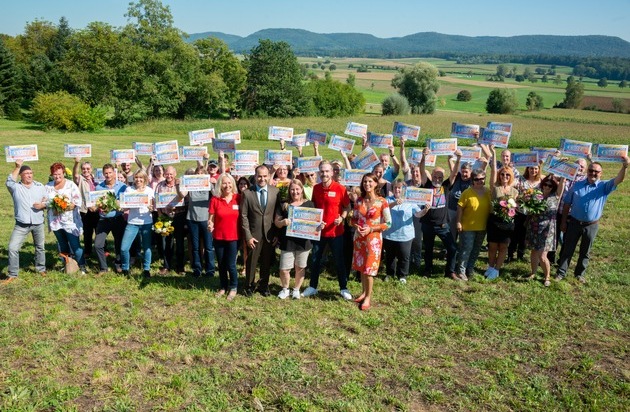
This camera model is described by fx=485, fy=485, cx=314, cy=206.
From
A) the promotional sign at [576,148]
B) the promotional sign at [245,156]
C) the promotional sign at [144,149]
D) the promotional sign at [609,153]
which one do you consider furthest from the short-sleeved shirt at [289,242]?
the promotional sign at [609,153]

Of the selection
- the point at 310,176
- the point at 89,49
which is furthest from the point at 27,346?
the point at 89,49

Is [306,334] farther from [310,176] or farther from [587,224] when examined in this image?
[587,224]

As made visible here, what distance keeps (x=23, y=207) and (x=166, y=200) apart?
94.4 inches

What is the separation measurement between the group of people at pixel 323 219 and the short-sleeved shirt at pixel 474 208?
0.06ft

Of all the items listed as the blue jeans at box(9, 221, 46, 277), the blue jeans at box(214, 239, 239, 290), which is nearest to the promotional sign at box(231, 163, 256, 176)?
the blue jeans at box(214, 239, 239, 290)

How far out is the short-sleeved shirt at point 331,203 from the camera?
7.68 m

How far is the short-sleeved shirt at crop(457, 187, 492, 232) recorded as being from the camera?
28.0 ft

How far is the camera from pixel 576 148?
29.9 ft

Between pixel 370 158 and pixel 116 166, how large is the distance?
5289mm

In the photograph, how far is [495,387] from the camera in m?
5.68

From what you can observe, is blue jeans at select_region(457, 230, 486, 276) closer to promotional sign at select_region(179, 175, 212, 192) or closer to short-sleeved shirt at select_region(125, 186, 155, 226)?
promotional sign at select_region(179, 175, 212, 192)

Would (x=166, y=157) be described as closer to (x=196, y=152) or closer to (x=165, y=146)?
(x=165, y=146)

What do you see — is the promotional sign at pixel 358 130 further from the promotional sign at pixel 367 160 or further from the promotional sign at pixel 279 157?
the promotional sign at pixel 279 157

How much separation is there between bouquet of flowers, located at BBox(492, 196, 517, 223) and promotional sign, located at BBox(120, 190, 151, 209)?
20.1 ft
